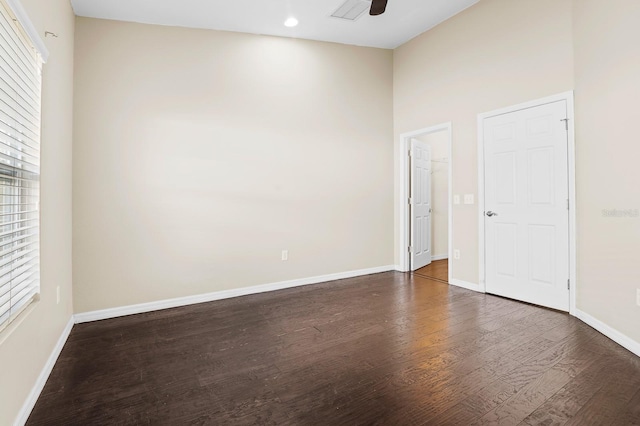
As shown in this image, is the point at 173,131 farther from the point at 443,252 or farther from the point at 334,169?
the point at 443,252

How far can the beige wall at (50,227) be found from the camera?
1691mm

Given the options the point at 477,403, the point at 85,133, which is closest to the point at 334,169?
the point at 85,133

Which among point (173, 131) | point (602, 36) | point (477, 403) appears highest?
point (602, 36)

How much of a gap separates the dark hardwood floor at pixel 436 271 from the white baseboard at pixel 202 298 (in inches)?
31.2

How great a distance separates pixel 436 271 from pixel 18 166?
488 cm

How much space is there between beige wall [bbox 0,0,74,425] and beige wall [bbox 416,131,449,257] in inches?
206

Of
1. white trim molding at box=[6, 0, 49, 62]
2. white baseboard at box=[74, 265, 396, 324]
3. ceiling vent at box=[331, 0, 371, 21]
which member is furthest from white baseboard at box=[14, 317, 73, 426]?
ceiling vent at box=[331, 0, 371, 21]

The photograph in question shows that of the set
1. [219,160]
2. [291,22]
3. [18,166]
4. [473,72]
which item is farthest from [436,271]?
[18,166]

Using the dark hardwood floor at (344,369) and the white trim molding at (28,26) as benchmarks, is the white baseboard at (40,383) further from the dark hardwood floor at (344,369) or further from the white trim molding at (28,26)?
the white trim molding at (28,26)

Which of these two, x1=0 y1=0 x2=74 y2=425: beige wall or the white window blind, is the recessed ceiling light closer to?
x1=0 y1=0 x2=74 y2=425: beige wall

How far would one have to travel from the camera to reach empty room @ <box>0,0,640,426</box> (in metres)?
1.96

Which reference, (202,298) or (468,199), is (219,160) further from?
(468,199)

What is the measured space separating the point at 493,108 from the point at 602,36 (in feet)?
3.81

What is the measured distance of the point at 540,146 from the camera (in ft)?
11.3
